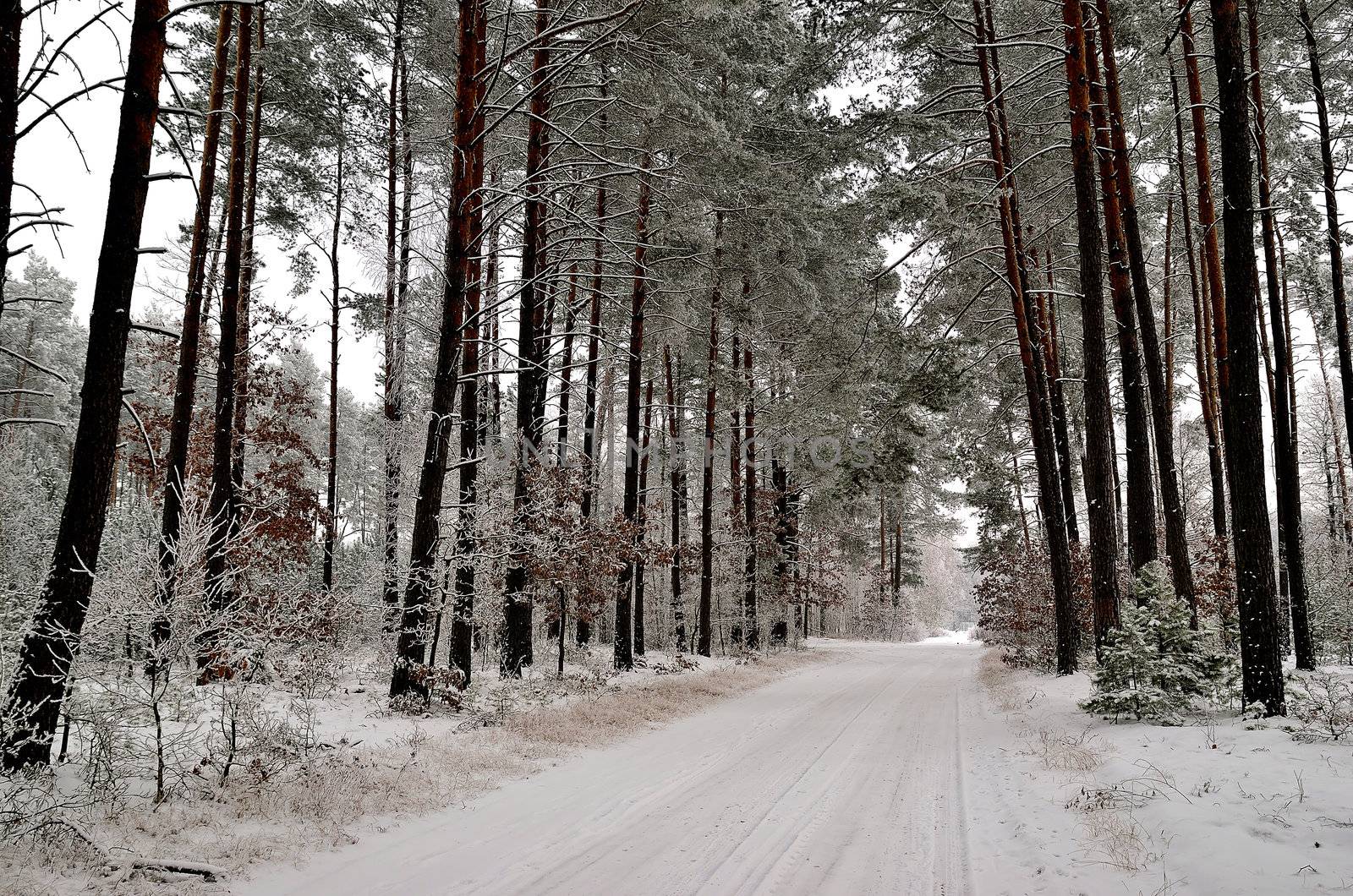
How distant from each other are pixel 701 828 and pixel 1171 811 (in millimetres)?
3222

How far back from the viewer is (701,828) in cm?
498

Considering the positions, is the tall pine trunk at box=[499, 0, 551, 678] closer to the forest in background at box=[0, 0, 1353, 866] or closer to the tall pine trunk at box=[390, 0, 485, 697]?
the forest in background at box=[0, 0, 1353, 866]

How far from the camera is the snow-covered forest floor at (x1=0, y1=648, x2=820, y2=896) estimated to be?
12.7 feet

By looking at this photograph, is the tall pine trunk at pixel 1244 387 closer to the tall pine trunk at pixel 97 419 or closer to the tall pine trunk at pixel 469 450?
the tall pine trunk at pixel 469 450

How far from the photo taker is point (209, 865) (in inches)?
156

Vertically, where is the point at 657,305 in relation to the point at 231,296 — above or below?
above

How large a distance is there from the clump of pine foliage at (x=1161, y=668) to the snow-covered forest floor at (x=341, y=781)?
5.70 metres

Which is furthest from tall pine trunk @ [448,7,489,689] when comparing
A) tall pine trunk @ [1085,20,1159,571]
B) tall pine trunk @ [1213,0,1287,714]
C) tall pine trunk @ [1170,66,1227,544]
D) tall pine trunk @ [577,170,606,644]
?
tall pine trunk @ [1170,66,1227,544]

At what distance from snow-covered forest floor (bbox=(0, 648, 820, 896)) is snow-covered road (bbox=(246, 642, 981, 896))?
0.33 meters

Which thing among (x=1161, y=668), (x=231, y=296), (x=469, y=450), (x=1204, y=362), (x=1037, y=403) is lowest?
(x=1161, y=668)

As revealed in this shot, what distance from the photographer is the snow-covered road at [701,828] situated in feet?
13.2

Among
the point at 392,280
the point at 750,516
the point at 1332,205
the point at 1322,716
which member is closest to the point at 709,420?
the point at 750,516

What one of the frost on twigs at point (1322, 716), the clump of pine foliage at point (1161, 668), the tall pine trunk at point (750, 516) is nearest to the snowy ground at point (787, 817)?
the frost on twigs at point (1322, 716)

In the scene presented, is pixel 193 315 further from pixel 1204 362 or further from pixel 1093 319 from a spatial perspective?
pixel 1204 362
